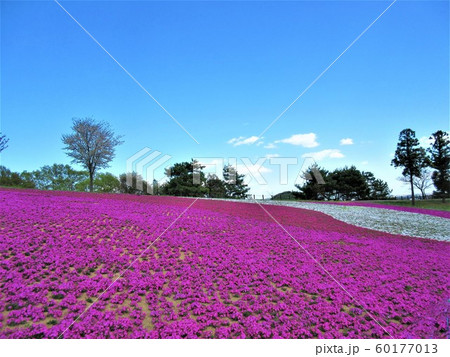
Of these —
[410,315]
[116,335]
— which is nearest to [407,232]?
[410,315]

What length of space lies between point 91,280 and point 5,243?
3.25 meters

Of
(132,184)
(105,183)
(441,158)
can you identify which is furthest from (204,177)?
(441,158)

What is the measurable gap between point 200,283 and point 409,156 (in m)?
37.7

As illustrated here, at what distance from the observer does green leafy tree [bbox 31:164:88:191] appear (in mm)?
50969

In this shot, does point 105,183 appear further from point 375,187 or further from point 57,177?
point 375,187

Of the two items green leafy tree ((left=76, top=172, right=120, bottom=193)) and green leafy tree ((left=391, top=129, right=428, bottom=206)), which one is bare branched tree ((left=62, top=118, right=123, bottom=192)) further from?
green leafy tree ((left=391, top=129, right=428, bottom=206))

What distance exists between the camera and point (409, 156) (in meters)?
33.7

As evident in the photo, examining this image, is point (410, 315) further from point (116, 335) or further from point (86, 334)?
point (86, 334)

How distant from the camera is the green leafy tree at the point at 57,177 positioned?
167 ft

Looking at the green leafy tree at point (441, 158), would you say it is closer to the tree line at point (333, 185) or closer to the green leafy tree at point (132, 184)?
the tree line at point (333, 185)

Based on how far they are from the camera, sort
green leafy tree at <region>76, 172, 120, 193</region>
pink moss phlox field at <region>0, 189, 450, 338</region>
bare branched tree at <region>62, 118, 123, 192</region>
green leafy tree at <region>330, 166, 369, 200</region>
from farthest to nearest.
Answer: green leafy tree at <region>76, 172, 120, 193</region> → green leafy tree at <region>330, 166, 369, 200</region> → bare branched tree at <region>62, 118, 123, 192</region> → pink moss phlox field at <region>0, 189, 450, 338</region>

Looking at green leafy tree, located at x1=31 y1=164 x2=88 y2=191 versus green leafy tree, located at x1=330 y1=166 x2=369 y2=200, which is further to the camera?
green leafy tree, located at x1=31 y1=164 x2=88 y2=191

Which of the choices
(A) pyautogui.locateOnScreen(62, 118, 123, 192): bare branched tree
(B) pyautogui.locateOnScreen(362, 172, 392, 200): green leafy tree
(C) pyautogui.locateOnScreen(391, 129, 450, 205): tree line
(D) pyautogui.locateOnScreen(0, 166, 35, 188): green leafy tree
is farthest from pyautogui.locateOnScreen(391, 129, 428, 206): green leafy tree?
(D) pyautogui.locateOnScreen(0, 166, 35, 188): green leafy tree

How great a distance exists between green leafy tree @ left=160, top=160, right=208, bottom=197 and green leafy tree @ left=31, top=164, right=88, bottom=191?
22833mm
